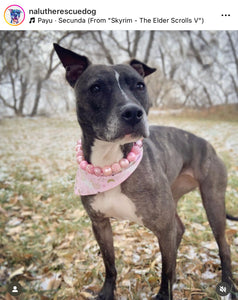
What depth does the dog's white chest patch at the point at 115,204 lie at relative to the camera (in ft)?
4.68

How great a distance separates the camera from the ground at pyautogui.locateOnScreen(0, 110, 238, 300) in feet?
6.25

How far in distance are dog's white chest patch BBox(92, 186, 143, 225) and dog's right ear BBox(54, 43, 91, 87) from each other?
71cm

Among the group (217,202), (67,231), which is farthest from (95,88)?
(67,231)

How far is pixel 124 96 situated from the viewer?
1.26 meters

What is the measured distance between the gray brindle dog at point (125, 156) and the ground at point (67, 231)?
0.70 ft

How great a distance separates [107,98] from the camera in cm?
129

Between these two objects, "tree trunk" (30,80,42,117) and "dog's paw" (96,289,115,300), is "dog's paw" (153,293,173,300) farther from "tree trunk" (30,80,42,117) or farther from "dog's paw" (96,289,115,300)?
"tree trunk" (30,80,42,117)

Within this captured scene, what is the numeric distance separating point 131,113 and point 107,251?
1054 mm
